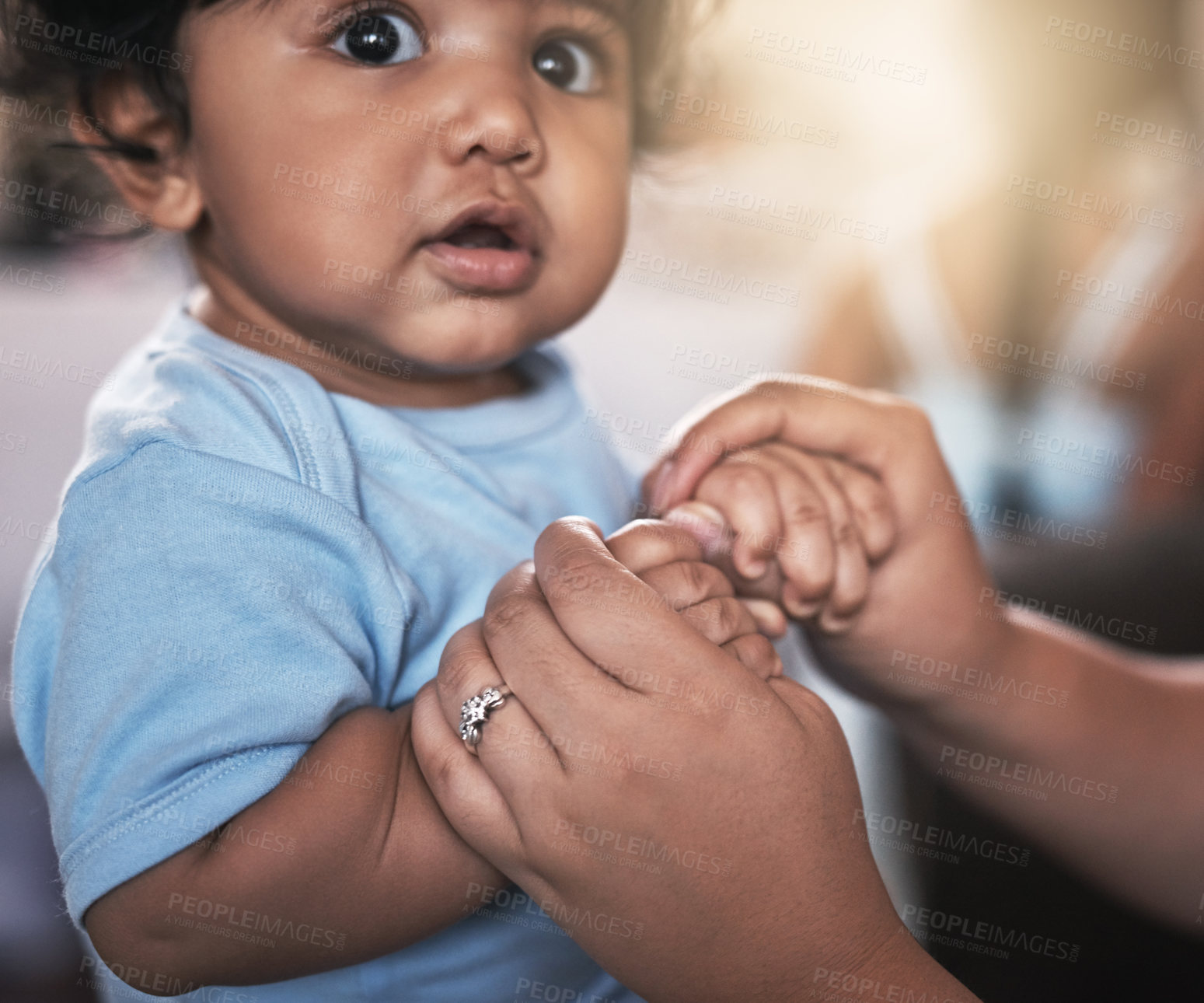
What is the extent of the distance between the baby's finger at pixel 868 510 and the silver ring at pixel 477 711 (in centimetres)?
37

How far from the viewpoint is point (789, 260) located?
5.81 feet

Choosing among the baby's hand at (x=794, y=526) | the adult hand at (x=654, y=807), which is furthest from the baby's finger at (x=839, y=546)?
the adult hand at (x=654, y=807)

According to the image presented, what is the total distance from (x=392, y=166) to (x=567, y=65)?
222 mm

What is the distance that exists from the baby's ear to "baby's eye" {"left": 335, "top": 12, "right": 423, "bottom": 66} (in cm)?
18

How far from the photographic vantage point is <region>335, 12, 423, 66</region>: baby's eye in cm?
66

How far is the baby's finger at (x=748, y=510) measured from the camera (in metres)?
0.72

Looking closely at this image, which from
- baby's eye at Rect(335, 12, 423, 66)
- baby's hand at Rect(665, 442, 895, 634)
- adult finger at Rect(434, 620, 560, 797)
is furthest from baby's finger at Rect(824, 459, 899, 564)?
baby's eye at Rect(335, 12, 423, 66)

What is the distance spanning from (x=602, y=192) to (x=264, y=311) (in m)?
0.29

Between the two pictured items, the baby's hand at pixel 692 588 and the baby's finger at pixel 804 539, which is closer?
the baby's hand at pixel 692 588

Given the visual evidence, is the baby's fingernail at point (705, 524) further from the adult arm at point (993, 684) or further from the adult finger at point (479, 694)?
the adult finger at point (479, 694)

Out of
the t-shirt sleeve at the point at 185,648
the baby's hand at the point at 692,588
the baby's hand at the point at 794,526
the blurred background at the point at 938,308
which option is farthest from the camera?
the blurred background at the point at 938,308

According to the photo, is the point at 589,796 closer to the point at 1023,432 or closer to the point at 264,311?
the point at 264,311

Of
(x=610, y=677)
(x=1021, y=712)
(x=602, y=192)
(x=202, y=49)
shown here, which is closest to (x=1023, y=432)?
(x=1021, y=712)

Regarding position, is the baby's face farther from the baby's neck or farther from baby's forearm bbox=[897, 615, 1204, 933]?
baby's forearm bbox=[897, 615, 1204, 933]
